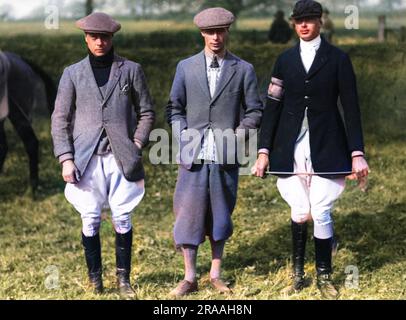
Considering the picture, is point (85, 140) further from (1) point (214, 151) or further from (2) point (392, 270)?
(2) point (392, 270)

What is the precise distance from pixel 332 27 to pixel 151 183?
2774mm

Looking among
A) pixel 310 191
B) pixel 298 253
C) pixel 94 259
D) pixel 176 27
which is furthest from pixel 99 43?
pixel 176 27

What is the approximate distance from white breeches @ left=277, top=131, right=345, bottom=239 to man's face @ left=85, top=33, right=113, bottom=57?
4.07 feet

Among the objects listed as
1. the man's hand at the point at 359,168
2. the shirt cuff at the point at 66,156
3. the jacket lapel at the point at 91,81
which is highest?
the jacket lapel at the point at 91,81

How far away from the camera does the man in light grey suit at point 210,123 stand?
440cm

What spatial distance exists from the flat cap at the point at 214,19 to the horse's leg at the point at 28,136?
3768 millimetres

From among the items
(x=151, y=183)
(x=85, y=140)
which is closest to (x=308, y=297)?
(x=85, y=140)

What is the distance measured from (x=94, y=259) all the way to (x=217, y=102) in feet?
3.90

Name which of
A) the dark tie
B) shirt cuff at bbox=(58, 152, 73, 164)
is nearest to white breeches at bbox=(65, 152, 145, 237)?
shirt cuff at bbox=(58, 152, 73, 164)

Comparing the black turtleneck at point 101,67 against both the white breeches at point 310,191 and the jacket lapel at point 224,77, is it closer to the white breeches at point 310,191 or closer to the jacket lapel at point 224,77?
the jacket lapel at point 224,77

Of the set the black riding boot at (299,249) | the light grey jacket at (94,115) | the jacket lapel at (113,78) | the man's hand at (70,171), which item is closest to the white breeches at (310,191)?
the black riding boot at (299,249)

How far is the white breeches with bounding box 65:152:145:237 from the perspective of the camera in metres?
4.32

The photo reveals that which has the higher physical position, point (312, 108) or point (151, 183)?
point (312, 108)

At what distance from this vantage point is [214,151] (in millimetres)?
4457
